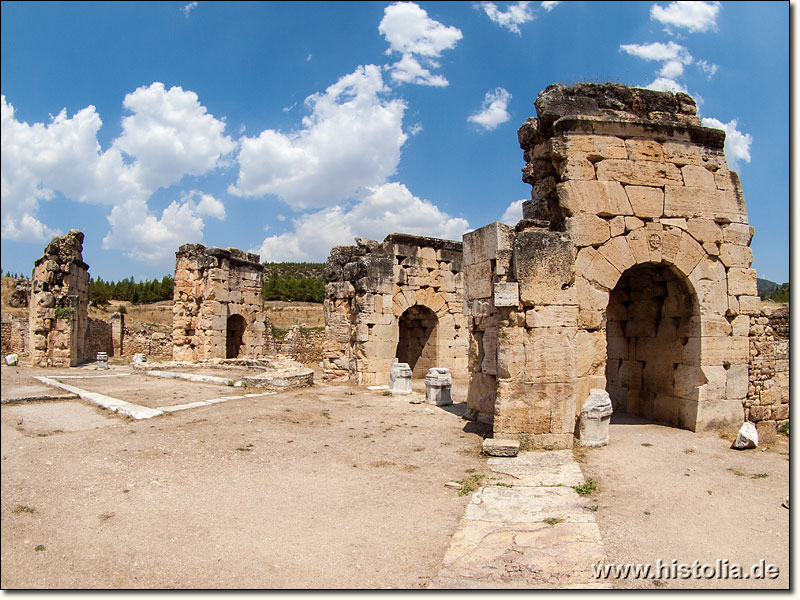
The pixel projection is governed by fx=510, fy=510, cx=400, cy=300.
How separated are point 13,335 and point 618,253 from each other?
28.2m

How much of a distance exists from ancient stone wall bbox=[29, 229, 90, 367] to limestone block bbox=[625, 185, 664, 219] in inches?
740

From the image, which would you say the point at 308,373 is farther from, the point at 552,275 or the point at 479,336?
the point at 552,275

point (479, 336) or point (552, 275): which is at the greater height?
Answer: point (552, 275)

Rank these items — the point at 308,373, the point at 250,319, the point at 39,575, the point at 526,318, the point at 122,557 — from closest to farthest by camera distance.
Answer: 1. the point at 39,575
2. the point at 122,557
3. the point at 526,318
4. the point at 308,373
5. the point at 250,319

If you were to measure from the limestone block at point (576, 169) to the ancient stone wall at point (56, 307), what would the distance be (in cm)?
1805

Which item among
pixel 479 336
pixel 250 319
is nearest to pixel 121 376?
pixel 250 319

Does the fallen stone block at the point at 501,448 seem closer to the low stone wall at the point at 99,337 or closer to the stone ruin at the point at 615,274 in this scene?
the stone ruin at the point at 615,274

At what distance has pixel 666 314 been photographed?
870 centimetres

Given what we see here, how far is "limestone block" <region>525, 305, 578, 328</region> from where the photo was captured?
7066 mm

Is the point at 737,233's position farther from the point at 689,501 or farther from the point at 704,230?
the point at 689,501

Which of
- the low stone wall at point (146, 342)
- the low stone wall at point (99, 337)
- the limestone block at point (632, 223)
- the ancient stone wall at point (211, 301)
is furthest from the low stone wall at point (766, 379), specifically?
the low stone wall at point (146, 342)

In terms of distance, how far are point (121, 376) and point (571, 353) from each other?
12528mm

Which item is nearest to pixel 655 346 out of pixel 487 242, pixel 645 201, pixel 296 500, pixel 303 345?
pixel 645 201

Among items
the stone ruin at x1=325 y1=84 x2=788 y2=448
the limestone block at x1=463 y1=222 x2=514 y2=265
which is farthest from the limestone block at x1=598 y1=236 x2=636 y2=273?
the limestone block at x1=463 y1=222 x2=514 y2=265
